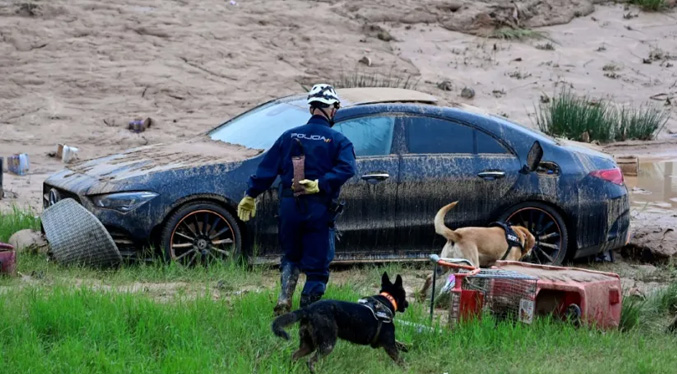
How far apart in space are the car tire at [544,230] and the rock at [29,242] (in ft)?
13.2

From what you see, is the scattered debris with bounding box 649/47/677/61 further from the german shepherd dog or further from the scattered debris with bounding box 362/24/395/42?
the german shepherd dog

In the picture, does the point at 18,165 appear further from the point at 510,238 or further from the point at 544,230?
the point at 510,238

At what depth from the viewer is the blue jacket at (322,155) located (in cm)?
733

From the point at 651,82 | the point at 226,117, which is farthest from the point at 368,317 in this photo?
the point at 651,82

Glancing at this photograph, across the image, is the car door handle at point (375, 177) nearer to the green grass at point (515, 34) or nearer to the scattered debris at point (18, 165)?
the scattered debris at point (18, 165)

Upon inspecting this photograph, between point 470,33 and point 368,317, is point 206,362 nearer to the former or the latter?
point 368,317

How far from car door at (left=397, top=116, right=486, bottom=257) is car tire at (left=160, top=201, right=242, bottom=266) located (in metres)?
1.46

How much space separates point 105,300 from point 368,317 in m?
1.82

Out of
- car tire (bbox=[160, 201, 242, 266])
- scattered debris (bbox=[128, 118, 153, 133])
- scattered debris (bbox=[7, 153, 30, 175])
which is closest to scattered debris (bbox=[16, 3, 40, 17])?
scattered debris (bbox=[128, 118, 153, 133])

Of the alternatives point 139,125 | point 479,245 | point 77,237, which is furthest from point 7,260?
point 139,125

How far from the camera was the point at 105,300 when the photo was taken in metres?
7.22

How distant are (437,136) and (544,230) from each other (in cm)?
128

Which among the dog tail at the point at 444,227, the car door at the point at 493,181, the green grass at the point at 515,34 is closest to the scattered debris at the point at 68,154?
the car door at the point at 493,181

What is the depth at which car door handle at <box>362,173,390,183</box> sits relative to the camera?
954 cm
